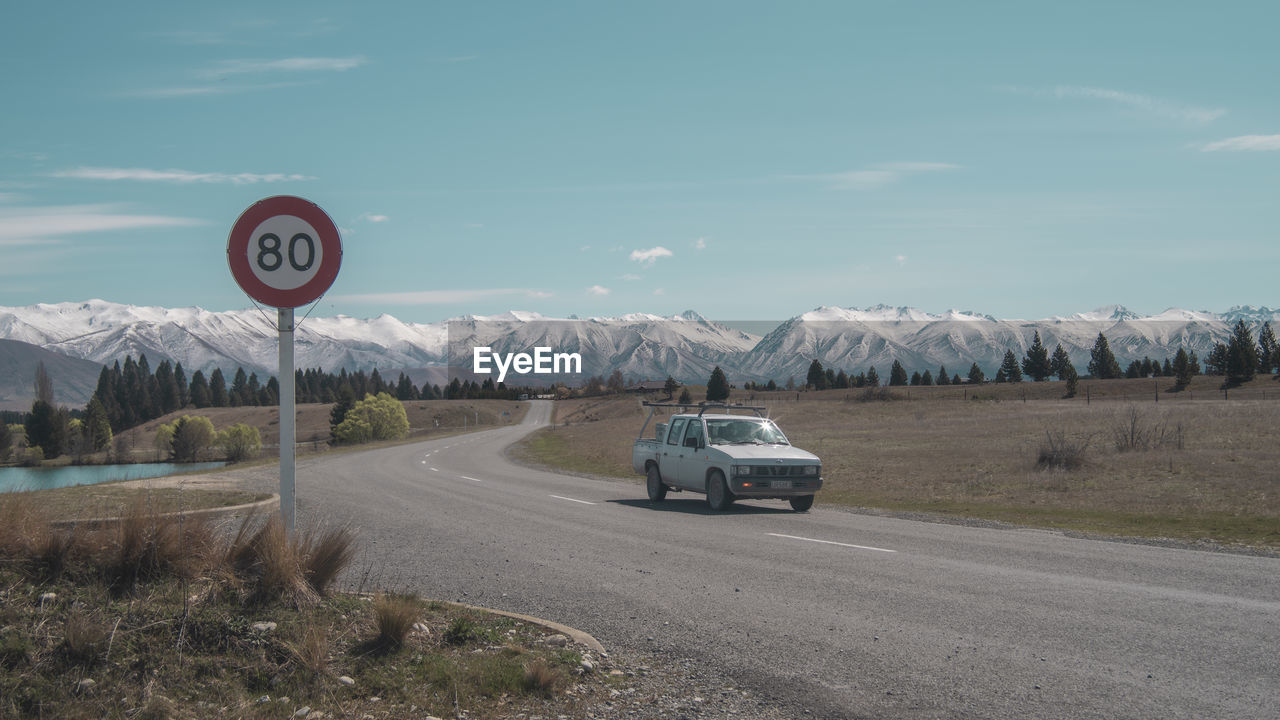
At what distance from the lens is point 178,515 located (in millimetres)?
5691

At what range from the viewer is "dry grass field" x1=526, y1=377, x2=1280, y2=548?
55.9 ft

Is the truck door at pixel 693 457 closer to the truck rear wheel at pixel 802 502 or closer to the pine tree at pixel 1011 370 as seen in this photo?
the truck rear wheel at pixel 802 502

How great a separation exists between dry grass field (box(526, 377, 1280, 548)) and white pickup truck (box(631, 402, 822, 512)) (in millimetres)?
2839

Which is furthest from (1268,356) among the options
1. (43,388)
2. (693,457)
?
(43,388)

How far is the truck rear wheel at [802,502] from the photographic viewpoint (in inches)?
683

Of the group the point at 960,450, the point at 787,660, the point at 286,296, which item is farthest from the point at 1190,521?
the point at 960,450

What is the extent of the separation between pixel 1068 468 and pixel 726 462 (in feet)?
47.6

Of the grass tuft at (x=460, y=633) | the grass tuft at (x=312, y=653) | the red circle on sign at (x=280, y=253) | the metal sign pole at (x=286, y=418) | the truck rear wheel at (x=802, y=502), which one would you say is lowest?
the truck rear wheel at (x=802, y=502)

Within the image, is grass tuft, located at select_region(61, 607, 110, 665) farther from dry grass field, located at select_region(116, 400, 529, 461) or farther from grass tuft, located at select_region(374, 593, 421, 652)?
dry grass field, located at select_region(116, 400, 529, 461)

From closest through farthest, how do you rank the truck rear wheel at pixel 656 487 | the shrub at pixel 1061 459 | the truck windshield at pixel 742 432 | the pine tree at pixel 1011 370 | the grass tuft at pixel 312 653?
the grass tuft at pixel 312 653, the truck windshield at pixel 742 432, the truck rear wheel at pixel 656 487, the shrub at pixel 1061 459, the pine tree at pixel 1011 370

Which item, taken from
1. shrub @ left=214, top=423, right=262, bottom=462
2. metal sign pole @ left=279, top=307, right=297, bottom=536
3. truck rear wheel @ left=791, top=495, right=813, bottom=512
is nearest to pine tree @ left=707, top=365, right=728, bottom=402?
shrub @ left=214, top=423, right=262, bottom=462

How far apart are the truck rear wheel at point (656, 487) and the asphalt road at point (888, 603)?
3.72 m

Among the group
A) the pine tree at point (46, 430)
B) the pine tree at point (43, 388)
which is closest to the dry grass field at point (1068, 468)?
the pine tree at point (46, 430)

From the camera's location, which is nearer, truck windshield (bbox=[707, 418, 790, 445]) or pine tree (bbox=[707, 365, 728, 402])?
truck windshield (bbox=[707, 418, 790, 445])
